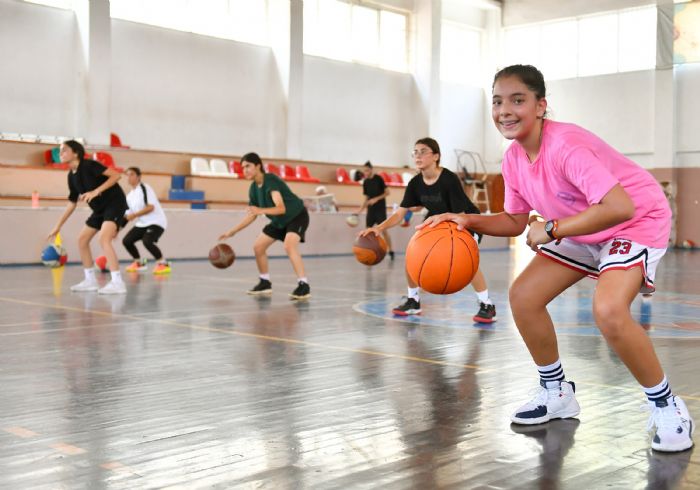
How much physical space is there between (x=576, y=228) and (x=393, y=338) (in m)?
3.86

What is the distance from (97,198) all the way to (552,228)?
8.53 meters

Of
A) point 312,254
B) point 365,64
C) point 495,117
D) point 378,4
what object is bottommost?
point 312,254

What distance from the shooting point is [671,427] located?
3896 millimetres

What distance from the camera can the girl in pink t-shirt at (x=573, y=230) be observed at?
388 cm

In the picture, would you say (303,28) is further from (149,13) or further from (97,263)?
(97,263)

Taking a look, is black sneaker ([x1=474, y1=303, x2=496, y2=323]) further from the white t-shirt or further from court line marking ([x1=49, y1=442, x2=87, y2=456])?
the white t-shirt

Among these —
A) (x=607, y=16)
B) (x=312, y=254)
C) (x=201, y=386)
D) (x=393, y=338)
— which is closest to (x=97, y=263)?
(x=312, y=254)

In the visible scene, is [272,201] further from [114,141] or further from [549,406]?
[114,141]

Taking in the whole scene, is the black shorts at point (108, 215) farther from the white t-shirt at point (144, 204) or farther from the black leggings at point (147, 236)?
the black leggings at point (147, 236)

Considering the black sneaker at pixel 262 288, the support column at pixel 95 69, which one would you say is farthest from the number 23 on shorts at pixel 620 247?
the support column at pixel 95 69

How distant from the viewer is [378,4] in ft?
99.5

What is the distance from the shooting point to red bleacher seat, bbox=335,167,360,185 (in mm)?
28359

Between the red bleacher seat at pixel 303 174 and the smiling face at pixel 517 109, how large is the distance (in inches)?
875

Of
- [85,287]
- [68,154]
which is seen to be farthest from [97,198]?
[85,287]
